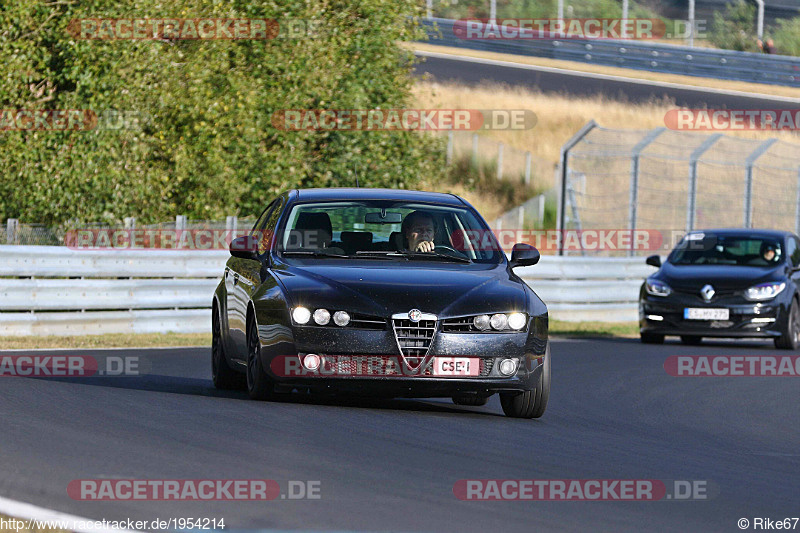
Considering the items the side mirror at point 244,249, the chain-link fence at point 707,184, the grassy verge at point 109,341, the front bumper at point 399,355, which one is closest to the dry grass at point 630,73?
the chain-link fence at point 707,184

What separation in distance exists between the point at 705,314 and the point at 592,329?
4733mm

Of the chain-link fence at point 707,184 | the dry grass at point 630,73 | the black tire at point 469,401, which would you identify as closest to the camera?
the black tire at point 469,401

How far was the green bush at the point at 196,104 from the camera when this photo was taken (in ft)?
77.0

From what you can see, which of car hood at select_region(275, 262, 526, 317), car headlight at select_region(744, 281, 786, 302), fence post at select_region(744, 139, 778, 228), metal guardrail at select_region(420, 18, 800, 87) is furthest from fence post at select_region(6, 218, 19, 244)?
metal guardrail at select_region(420, 18, 800, 87)

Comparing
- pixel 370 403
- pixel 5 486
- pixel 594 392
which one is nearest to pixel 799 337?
pixel 594 392

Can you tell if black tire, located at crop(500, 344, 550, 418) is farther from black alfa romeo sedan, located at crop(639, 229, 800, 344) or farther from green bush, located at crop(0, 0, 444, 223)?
green bush, located at crop(0, 0, 444, 223)

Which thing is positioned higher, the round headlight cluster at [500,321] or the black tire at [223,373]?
the round headlight cluster at [500,321]

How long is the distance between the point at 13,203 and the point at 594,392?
43.3ft

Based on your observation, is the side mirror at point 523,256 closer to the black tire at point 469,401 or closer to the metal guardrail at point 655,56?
the black tire at point 469,401

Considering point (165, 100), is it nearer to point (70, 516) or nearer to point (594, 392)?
point (594, 392)

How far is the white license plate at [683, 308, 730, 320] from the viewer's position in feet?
63.8

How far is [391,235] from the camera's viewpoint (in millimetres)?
10867

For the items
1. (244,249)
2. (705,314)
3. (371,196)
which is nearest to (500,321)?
(371,196)

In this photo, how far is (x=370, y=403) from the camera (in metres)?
10.7
